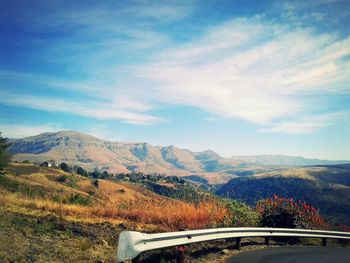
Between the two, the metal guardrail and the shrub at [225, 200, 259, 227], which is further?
the shrub at [225, 200, 259, 227]

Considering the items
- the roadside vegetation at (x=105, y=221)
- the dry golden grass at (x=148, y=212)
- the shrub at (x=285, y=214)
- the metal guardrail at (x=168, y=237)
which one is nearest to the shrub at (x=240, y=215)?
the roadside vegetation at (x=105, y=221)

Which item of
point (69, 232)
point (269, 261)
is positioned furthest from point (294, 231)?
point (69, 232)

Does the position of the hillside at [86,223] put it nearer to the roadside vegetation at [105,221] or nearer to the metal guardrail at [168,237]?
the roadside vegetation at [105,221]

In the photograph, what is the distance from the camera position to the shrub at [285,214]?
15.6 m

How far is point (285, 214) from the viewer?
15.7 metres

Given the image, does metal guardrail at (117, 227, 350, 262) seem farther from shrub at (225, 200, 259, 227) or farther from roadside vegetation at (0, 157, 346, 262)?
shrub at (225, 200, 259, 227)

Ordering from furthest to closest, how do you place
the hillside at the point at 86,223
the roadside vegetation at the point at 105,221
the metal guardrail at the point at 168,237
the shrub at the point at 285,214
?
the shrub at the point at 285,214
the roadside vegetation at the point at 105,221
the hillside at the point at 86,223
the metal guardrail at the point at 168,237

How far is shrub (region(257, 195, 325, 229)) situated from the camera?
15.6 m

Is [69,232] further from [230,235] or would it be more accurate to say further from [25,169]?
[25,169]

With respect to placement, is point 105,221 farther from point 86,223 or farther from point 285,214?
point 285,214

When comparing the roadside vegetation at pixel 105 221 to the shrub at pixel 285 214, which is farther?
the shrub at pixel 285 214

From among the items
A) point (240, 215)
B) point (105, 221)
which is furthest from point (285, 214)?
point (105, 221)

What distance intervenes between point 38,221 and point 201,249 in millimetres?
5795

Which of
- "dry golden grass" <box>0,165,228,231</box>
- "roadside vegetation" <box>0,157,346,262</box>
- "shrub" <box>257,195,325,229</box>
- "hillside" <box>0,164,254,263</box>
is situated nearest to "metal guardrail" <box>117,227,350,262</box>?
"roadside vegetation" <box>0,157,346,262</box>
